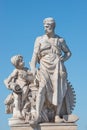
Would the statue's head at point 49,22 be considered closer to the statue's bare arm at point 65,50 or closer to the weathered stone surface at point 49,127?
the statue's bare arm at point 65,50

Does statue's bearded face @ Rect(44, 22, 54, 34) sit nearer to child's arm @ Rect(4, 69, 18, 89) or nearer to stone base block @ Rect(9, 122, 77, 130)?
child's arm @ Rect(4, 69, 18, 89)

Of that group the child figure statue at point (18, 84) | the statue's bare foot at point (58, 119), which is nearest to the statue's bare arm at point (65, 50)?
the child figure statue at point (18, 84)

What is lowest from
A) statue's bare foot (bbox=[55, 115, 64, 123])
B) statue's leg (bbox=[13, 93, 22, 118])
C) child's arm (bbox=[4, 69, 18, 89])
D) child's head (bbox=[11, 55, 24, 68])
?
statue's bare foot (bbox=[55, 115, 64, 123])

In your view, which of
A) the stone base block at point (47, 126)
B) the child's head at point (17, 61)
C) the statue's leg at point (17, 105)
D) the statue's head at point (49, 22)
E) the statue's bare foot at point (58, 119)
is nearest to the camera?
the stone base block at point (47, 126)

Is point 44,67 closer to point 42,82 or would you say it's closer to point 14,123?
point 42,82

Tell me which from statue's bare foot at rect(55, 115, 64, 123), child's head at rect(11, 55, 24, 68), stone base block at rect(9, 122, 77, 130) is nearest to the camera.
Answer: stone base block at rect(9, 122, 77, 130)

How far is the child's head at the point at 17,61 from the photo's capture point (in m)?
12.6

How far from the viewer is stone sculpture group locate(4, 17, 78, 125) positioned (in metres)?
12.2

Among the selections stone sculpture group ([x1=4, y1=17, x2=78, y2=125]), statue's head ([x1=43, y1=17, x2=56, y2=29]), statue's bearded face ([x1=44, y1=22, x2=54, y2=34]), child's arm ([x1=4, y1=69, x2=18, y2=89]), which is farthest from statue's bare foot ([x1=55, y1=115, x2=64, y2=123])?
statue's head ([x1=43, y1=17, x2=56, y2=29])

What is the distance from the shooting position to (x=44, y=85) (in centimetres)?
1209

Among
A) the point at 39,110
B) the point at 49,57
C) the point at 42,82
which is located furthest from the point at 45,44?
the point at 39,110

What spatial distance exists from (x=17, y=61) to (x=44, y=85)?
1188 millimetres

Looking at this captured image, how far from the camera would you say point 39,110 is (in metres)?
12.0

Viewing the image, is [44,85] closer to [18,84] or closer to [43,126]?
[18,84]
